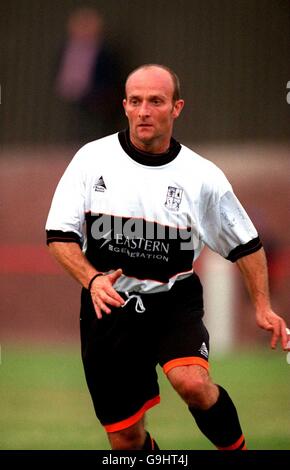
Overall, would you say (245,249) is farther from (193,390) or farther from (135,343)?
(193,390)

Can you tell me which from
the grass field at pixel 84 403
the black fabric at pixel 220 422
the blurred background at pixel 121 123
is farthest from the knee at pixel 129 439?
the blurred background at pixel 121 123

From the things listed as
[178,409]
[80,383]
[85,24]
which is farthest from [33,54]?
[178,409]

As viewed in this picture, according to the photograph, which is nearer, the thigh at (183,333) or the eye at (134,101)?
the thigh at (183,333)

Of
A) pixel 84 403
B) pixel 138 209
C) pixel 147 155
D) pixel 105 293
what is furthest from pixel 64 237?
pixel 84 403

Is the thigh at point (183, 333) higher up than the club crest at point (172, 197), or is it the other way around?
the club crest at point (172, 197)

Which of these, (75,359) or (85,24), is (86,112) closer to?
(85,24)

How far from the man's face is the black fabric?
1.41 meters

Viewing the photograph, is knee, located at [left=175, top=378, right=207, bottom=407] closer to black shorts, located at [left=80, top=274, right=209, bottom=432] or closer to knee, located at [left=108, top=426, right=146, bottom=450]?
black shorts, located at [left=80, top=274, right=209, bottom=432]

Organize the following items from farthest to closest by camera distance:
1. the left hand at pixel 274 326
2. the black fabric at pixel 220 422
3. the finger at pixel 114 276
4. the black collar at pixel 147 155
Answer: the black collar at pixel 147 155
the left hand at pixel 274 326
the black fabric at pixel 220 422
the finger at pixel 114 276

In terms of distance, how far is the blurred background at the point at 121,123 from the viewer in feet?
43.5

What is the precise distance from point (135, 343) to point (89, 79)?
25.1 ft

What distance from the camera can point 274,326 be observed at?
20.1 feet

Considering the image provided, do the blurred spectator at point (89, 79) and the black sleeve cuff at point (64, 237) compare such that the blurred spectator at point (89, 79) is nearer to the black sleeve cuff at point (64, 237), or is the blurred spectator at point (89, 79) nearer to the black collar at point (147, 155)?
the black collar at point (147, 155)

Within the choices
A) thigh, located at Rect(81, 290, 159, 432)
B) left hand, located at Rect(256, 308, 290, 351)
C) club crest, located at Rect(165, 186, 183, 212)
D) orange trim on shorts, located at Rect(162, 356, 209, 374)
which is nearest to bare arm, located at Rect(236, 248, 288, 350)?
left hand, located at Rect(256, 308, 290, 351)
